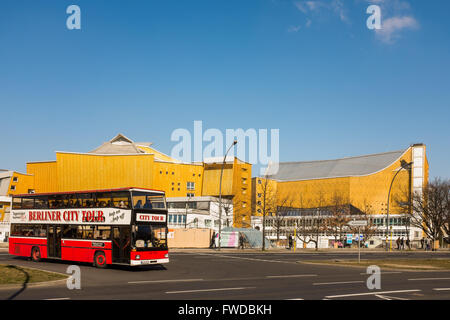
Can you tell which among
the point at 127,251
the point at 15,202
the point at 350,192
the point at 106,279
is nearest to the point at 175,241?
the point at 15,202

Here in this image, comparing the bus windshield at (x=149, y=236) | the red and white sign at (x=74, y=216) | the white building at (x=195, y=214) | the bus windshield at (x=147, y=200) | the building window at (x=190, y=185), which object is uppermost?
the building window at (x=190, y=185)

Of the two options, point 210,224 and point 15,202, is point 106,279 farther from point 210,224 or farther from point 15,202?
point 210,224

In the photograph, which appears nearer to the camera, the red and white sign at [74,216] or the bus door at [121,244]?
the bus door at [121,244]

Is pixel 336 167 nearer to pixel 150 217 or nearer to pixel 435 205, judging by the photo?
pixel 435 205

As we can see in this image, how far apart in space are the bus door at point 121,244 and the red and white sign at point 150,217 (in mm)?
667

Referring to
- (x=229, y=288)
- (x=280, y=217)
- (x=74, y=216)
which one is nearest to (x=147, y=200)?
(x=74, y=216)

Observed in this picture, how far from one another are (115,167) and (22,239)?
3017 inches

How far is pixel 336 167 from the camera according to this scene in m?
145

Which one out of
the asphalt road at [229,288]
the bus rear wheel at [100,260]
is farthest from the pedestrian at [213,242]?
the asphalt road at [229,288]

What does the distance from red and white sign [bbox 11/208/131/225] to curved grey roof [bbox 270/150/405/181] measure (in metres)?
112

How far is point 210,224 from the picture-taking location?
71688 mm

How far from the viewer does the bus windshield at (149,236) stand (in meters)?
21.9

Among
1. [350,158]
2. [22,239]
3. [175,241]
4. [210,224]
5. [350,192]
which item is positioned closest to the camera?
[22,239]

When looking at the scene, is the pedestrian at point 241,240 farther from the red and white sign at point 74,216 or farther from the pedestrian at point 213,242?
the red and white sign at point 74,216
